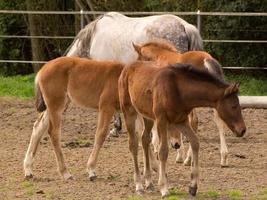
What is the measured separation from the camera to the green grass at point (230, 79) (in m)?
16.4

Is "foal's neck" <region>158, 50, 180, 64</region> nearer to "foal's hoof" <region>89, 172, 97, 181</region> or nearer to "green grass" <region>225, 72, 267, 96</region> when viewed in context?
"foal's hoof" <region>89, 172, 97, 181</region>

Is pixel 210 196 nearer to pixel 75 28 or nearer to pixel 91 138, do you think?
pixel 91 138

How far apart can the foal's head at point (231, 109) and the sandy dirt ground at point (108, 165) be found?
0.81m

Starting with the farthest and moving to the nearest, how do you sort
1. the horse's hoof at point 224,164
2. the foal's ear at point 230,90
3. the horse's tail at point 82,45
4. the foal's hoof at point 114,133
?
1. the horse's tail at point 82,45
2. the foal's hoof at point 114,133
3. the horse's hoof at point 224,164
4. the foal's ear at point 230,90

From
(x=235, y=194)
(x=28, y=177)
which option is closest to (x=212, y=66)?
(x=235, y=194)

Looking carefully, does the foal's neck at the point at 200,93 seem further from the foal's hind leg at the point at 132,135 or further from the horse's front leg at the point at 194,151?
the foal's hind leg at the point at 132,135

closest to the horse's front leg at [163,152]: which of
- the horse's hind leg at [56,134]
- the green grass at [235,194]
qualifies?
the green grass at [235,194]

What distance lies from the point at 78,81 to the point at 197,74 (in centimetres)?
183

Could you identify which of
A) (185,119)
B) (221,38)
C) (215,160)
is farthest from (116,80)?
(221,38)

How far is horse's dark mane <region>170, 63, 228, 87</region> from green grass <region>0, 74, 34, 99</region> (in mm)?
8820

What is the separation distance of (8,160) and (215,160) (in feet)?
8.47

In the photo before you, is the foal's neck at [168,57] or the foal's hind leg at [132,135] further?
the foal's neck at [168,57]

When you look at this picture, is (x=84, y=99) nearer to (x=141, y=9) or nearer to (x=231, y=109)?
(x=231, y=109)

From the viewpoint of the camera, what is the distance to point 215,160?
9906mm
